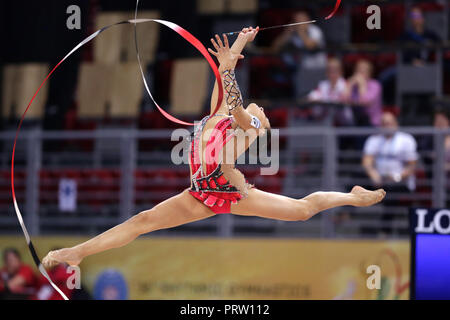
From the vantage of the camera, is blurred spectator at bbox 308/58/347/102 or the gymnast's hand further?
blurred spectator at bbox 308/58/347/102

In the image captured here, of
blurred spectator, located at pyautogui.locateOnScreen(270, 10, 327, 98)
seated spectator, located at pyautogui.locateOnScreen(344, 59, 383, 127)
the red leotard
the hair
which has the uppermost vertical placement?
blurred spectator, located at pyautogui.locateOnScreen(270, 10, 327, 98)

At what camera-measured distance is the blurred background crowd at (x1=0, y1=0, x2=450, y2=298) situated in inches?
314

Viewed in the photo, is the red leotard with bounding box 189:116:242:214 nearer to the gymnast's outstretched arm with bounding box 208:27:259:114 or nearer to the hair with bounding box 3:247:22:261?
the gymnast's outstretched arm with bounding box 208:27:259:114

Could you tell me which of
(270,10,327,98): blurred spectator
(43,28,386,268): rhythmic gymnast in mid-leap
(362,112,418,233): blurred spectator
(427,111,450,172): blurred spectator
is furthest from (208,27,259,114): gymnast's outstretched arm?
(270,10,327,98): blurred spectator

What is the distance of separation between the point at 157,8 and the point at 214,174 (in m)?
6.78

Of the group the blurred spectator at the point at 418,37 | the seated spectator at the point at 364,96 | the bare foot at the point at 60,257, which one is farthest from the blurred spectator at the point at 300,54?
the bare foot at the point at 60,257

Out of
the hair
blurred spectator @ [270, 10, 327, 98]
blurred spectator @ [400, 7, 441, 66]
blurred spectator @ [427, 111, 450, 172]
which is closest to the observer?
blurred spectator @ [427, 111, 450, 172]

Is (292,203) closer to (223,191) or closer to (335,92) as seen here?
(223,191)

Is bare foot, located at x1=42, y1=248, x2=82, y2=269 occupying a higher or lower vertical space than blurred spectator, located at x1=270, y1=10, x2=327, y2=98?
lower

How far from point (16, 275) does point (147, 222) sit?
4409 mm

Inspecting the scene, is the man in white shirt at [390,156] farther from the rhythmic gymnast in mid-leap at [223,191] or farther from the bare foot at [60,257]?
the bare foot at [60,257]

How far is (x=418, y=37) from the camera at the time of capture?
8.96 m

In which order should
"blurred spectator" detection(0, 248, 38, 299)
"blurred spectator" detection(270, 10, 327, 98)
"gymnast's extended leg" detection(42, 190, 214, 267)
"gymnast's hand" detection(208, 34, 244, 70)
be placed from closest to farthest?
1. "gymnast's hand" detection(208, 34, 244, 70)
2. "gymnast's extended leg" detection(42, 190, 214, 267)
3. "blurred spectator" detection(0, 248, 38, 299)
4. "blurred spectator" detection(270, 10, 327, 98)
